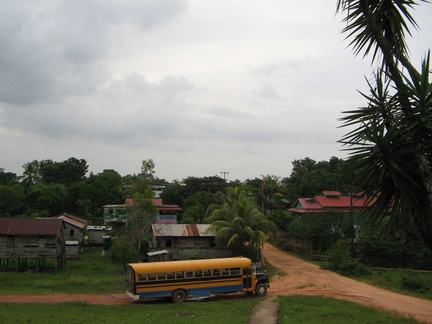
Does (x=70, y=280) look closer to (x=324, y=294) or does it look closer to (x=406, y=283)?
(x=324, y=294)

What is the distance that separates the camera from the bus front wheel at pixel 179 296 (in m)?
19.8

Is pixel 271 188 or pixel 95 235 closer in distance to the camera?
pixel 95 235

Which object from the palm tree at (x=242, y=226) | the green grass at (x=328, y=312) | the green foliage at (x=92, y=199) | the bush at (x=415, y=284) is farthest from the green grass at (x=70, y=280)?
the green foliage at (x=92, y=199)

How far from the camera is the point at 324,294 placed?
22609mm

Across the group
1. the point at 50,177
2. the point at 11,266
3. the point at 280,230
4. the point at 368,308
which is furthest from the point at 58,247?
the point at 50,177

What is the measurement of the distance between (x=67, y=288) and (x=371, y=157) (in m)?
19.3

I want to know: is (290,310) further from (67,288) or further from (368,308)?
(67,288)

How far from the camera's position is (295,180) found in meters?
66.6

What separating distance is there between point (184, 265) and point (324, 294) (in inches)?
320

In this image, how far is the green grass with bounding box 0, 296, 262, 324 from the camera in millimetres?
14461

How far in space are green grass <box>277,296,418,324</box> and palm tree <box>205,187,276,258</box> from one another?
34.1 feet

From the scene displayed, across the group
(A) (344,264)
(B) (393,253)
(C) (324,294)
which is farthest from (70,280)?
(B) (393,253)

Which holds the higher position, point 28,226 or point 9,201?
point 9,201

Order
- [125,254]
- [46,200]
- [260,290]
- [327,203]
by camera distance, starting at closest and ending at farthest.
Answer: [260,290] → [125,254] → [327,203] → [46,200]
